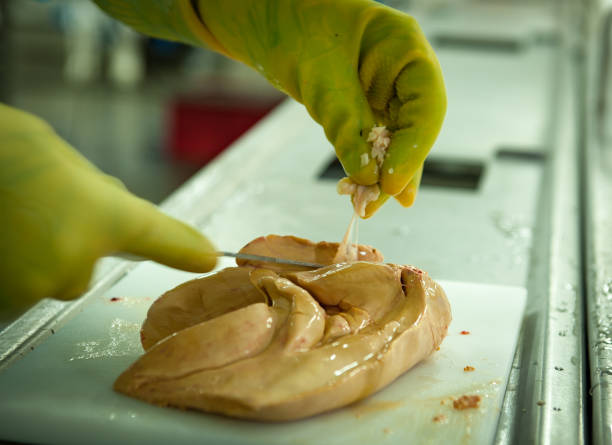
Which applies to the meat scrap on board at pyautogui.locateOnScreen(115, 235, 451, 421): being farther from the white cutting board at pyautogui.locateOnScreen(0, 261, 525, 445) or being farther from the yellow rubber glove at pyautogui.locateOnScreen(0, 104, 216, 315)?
the yellow rubber glove at pyautogui.locateOnScreen(0, 104, 216, 315)

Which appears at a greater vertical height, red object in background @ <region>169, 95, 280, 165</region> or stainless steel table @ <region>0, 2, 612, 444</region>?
stainless steel table @ <region>0, 2, 612, 444</region>

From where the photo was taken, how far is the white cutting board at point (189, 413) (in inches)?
45.7

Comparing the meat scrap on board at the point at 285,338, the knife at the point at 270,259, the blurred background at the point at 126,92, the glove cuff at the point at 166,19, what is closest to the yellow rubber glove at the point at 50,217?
the meat scrap on board at the point at 285,338

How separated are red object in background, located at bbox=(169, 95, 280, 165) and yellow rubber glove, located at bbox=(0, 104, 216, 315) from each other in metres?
5.49

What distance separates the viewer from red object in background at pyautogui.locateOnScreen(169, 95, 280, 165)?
6.63 metres

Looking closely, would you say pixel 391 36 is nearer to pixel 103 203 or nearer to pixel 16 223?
pixel 103 203

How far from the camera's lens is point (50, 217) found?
1.07 m

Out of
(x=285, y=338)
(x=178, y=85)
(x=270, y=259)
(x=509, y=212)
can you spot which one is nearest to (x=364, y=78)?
(x=270, y=259)

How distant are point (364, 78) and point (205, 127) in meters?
5.35

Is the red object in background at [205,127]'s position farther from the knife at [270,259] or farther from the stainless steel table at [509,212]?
the knife at [270,259]

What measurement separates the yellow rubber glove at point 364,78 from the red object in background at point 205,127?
16.8 feet

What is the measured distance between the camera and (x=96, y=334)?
146cm

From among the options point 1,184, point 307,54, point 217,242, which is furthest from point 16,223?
point 217,242

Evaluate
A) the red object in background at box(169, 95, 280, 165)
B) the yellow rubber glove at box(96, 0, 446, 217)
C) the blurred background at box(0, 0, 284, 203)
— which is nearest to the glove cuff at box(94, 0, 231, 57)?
the yellow rubber glove at box(96, 0, 446, 217)
